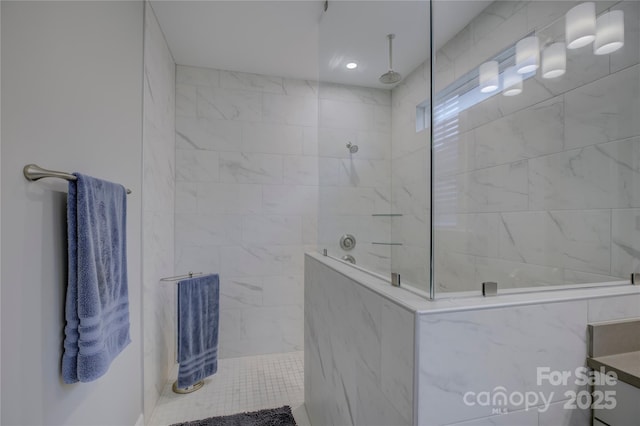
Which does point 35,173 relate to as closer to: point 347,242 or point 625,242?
point 347,242

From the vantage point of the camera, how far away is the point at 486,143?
177cm

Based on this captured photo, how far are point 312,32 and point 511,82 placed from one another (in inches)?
53.1

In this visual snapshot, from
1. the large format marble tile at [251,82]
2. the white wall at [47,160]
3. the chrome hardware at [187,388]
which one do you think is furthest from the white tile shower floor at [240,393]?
the large format marble tile at [251,82]

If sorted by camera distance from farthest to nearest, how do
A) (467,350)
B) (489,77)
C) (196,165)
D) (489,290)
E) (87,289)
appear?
(196,165) < (489,77) < (87,289) < (489,290) < (467,350)

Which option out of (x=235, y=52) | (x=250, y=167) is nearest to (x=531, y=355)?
(x=250, y=167)

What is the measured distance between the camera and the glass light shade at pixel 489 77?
1737 mm

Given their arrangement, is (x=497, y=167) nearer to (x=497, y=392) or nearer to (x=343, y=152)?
(x=343, y=152)

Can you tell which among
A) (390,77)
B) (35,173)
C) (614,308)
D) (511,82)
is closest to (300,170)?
(390,77)

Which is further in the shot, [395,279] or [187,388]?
[187,388]

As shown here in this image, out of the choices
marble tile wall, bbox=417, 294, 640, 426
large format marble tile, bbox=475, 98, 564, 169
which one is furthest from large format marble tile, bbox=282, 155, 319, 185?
marble tile wall, bbox=417, 294, 640, 426

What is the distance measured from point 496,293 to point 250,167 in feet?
7.41

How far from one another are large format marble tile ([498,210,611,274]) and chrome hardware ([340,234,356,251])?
0.82 metres

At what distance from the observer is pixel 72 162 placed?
1.11m

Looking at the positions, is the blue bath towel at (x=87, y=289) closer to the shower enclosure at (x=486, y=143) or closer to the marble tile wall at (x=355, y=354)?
the marble tile wall at (x=355, y=354)
